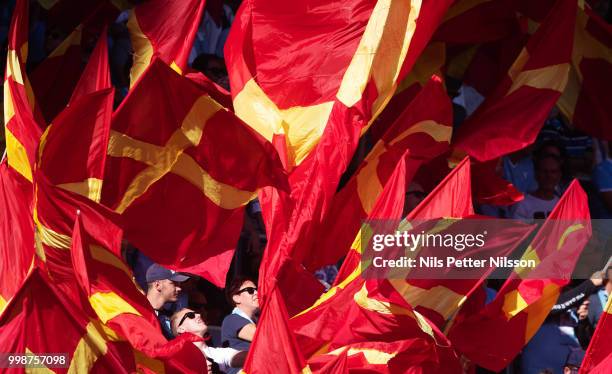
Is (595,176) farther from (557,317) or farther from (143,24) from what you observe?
(143,24)

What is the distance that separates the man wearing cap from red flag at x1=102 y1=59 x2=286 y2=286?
0.12 m

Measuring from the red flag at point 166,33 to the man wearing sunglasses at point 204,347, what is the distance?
62.2 inches

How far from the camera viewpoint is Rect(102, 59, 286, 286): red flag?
291 inches

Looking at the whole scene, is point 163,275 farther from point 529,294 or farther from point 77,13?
Result: point 77,13

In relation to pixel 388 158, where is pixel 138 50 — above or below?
above

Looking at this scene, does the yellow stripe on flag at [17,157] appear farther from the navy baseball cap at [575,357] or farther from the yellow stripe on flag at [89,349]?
the navy baseball cap at [575,357]

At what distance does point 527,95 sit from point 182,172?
76.8 inches

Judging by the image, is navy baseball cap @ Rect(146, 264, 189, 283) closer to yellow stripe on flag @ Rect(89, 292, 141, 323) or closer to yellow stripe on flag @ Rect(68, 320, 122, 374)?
yellow stripe on flag @ Rect(89, 292, 141, 323)

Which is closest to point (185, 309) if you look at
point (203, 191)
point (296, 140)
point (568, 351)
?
point (203, 191)

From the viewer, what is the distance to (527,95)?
8453mm

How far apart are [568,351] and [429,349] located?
1080 mm

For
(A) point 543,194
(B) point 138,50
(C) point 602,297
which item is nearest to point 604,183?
(A) point 543,194

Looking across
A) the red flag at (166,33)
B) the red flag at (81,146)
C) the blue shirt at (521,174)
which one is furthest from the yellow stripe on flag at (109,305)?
the blue shirt at (521,174)

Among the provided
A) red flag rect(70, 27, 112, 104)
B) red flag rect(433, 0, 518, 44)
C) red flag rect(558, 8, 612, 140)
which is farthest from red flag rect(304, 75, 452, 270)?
red flag rect(70, 27, 112, 104)
